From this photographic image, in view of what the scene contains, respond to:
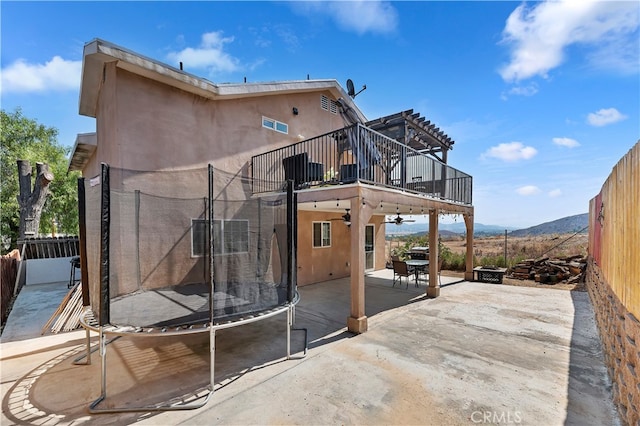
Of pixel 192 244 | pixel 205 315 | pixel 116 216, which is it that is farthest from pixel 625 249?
pixel 192 244

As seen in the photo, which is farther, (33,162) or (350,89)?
(33,162)

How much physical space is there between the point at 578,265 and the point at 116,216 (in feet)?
45.0

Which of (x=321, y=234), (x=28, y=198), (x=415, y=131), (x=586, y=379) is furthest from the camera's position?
(x=28, y=198)

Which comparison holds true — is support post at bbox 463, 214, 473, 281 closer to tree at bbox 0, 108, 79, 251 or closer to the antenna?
the antenna

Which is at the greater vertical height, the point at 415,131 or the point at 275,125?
the point at 275,125

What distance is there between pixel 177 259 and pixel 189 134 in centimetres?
299

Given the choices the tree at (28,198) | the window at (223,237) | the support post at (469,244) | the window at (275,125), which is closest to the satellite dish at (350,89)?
the window at (275,125)

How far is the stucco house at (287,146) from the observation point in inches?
211

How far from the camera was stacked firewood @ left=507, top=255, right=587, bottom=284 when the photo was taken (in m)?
9.70

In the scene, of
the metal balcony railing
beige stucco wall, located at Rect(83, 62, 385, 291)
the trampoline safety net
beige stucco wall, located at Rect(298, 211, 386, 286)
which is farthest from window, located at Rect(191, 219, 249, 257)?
beige stucco wall, located at Rect(298, 211, 386, 286)

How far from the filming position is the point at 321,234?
9.46 m

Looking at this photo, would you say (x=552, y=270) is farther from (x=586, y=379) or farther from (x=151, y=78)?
(x=151, y=78)

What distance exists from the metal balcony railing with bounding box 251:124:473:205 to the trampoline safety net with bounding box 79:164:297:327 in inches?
58.2

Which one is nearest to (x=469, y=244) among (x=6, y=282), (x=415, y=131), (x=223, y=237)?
(x=415, y=131)
